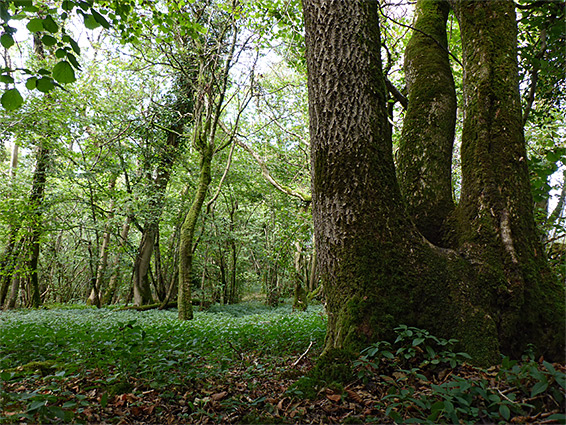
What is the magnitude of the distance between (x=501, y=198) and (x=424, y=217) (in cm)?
71

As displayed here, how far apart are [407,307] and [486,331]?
1.94 feet

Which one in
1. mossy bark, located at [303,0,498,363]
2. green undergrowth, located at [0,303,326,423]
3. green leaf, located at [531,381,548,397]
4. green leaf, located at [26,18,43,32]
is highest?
green leaf, located at [26,18,43,32]

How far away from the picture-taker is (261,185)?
14.1 m

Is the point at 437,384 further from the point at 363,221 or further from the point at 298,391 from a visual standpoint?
the point at 363,221

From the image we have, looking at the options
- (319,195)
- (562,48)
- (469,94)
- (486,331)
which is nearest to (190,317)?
(319,195)

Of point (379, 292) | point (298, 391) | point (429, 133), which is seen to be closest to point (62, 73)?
point (298, 391)

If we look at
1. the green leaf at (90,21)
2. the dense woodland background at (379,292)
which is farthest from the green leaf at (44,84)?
the green leaf at (90,21)

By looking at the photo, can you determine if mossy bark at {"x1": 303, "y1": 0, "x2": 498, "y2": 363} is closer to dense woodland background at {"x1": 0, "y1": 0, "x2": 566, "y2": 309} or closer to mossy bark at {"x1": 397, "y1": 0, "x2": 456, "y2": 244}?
mossy bark at {"x1": 397, "y1": 0, "x2": 456, "y2": 244}

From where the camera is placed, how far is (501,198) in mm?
2770

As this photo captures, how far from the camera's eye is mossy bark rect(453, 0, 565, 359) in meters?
2.49

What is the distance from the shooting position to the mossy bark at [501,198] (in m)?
2.49

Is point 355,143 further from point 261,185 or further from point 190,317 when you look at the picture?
point 261,185

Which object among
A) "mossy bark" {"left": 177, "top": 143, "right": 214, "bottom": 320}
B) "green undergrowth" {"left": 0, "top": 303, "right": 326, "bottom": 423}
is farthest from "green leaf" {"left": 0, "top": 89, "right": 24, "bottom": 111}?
"mossy bark" {"left": 177, "top": 143, "right": 214, "bottom": 320}

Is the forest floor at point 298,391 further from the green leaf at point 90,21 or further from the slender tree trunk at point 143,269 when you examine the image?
the slender tree trunk at point 143,269
